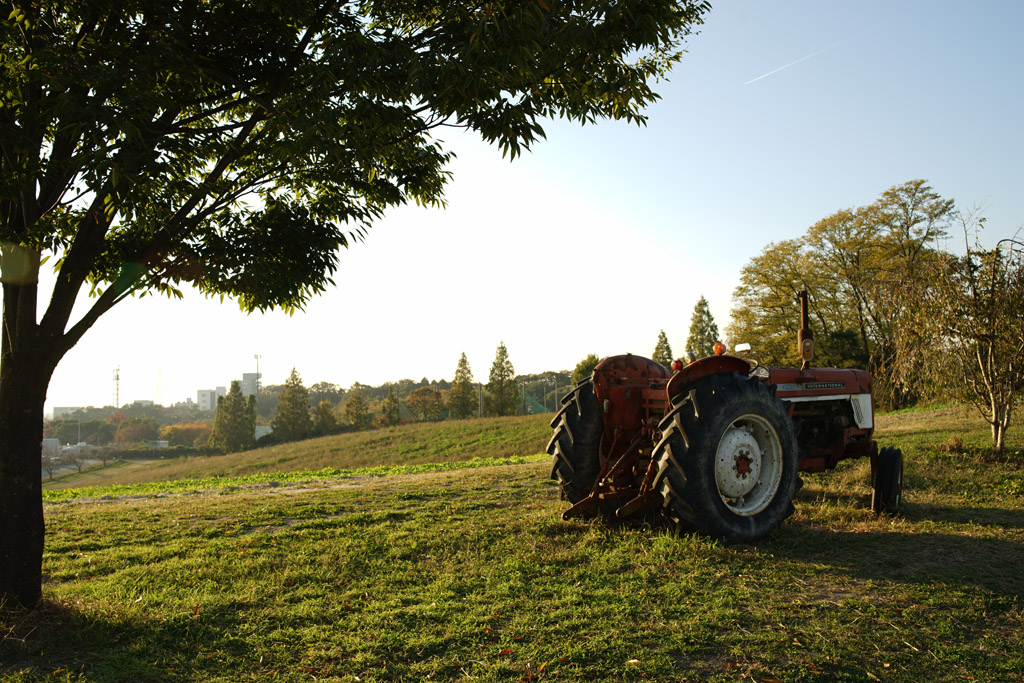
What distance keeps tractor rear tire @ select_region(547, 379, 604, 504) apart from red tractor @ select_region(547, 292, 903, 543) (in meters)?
0.01

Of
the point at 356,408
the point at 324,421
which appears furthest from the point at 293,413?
the point at 356,408

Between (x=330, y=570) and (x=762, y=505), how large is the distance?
3854mm

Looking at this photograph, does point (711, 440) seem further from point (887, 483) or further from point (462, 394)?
point (462, 394)

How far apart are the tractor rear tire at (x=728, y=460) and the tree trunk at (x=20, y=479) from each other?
15.3 feet

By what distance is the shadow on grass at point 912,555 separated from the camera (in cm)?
489

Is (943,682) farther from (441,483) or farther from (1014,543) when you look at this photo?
(441,483)

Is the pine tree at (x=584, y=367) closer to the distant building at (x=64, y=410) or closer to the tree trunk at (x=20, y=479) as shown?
the tree trunk at (x=20, y=479)

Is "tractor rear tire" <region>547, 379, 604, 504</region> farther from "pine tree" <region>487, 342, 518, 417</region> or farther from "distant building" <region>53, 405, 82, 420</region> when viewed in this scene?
"distant building" <region>53, 405, 82, 420</region>

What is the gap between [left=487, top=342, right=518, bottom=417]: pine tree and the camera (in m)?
50.7

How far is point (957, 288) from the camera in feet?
36.6

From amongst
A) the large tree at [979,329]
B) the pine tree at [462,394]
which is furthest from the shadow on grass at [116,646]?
the pine tree at [462,394]

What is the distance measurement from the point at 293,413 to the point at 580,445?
1991 inches

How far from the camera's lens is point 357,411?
55719 mm

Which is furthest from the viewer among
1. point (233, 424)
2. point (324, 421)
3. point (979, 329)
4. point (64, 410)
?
point (64, 410)
